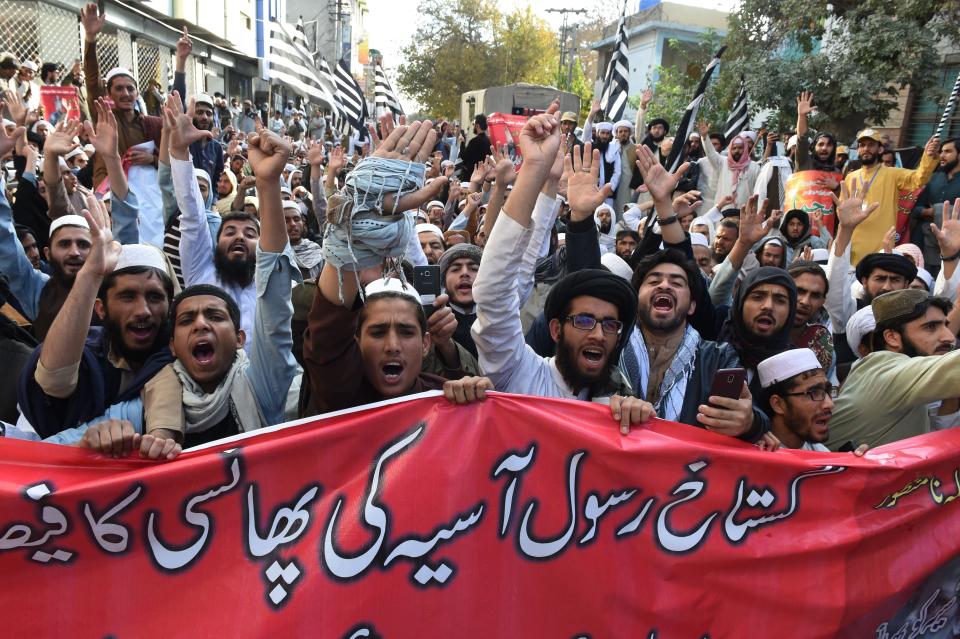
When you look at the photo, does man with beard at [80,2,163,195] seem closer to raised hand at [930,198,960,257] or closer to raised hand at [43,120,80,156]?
raised hand at [43,120,80,156]

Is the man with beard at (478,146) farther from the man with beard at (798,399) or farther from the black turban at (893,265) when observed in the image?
the man with beard at (798,399)

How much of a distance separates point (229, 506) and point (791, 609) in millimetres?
1709

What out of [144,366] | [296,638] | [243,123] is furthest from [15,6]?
[296,638]

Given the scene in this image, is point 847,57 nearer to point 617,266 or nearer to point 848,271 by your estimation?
point 848,271

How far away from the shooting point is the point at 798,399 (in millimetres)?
2883

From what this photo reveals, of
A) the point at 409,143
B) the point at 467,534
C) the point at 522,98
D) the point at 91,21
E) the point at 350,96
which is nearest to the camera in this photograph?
the point at 467,534

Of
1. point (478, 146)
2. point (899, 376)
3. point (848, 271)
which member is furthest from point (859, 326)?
point (478, 146)

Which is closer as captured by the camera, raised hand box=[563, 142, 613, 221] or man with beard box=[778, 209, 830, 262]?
raised hand box=[563, 142, 613, 221]

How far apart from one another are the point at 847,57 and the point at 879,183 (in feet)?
17.7

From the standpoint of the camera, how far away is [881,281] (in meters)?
4.49

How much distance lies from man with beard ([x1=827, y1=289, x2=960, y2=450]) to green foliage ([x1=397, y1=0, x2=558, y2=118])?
140 feet

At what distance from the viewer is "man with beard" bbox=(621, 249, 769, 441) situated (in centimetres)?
299

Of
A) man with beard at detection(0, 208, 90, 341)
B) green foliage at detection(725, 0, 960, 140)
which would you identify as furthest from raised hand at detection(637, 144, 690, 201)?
green foliage at detection(725, 0, 960, 140)

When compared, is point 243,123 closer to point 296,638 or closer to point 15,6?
point 15,6
